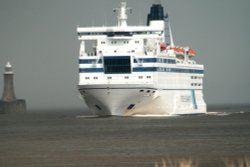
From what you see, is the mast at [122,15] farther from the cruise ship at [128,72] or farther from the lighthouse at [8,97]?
the lighthouse at [8,97]

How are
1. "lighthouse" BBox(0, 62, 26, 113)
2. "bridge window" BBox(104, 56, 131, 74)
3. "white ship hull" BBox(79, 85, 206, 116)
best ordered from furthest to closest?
"lighthouse" BBox(0, 62, 26, 113) < "bridge window" BBox(104, 56, 131, 74) < "white ship hull" BBox(79, 85, 206, 116)

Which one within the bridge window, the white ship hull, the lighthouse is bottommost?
the lighthouse

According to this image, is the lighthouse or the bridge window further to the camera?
the lighthouse

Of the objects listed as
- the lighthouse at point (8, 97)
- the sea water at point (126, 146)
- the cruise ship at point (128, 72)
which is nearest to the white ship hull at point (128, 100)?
the cruise ship at point (128, 72)

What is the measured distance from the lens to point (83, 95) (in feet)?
352

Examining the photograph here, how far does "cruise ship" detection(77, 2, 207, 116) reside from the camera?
10438 centimetres

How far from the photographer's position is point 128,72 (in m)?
105

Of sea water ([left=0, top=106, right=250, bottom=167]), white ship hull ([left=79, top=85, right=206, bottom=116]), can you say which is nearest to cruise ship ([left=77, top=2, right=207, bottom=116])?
white ship hull ([left=79, top=85, right=206, bottom=116])

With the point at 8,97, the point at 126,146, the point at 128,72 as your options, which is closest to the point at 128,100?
the point at 128,72

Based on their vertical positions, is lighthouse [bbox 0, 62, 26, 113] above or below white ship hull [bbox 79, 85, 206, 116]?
below

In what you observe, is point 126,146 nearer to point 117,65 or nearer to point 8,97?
point 117,65

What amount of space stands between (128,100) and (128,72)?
10.5 ft

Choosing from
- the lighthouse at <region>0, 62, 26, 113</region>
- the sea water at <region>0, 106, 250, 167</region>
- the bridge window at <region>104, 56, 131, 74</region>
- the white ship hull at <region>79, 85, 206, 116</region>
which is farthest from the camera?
the lighthouse at <region>0, 62, 26, 113</region>

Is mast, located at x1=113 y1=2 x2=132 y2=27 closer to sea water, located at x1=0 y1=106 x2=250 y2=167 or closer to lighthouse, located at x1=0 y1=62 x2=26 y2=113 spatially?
sea water, located at x1=0 y1=106 x2=250 y2=167
